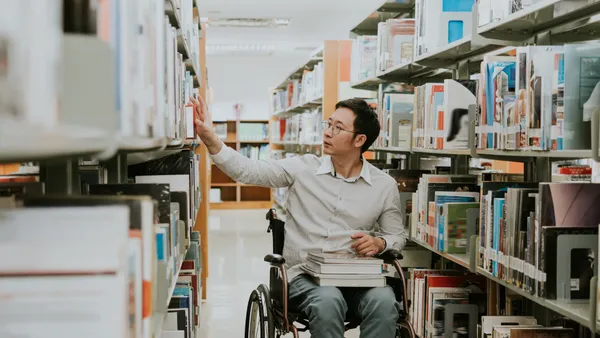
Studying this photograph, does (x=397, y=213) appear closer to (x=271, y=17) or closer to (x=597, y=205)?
(x=597, y=205)

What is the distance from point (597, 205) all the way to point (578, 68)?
0.44m

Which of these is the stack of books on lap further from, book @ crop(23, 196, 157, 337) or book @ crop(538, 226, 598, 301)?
book @ crop(23, 196, 157, 337)

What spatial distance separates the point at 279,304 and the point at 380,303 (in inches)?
17.1

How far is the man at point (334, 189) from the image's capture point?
2.84 meters

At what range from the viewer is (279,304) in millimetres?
2678

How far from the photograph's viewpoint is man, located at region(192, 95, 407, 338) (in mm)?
2840

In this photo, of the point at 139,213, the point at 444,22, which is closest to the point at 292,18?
the point at 444,22

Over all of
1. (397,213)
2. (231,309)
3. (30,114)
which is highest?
(30,114)

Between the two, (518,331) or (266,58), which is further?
(266,58)

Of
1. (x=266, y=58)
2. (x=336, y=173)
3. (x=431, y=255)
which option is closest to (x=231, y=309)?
(x=431, y=255)

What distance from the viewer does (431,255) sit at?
374 centimetres

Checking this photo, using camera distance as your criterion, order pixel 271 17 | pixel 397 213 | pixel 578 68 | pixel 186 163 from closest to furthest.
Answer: pixel 578 68 → pixel 186 163 → pixel 397 213 → pixel 271 17

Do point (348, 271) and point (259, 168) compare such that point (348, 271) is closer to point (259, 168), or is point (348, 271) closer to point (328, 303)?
point (328, 303)

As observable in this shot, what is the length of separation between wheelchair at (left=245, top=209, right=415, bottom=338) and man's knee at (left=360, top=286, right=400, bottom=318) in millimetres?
76
